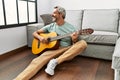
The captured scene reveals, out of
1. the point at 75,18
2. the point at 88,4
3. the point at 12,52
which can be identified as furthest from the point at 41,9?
the point at 12,52

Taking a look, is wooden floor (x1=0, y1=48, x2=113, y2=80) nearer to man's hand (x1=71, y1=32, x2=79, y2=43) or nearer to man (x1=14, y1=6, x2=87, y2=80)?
man (x1=14, y1=6, x2=87, y2=80)

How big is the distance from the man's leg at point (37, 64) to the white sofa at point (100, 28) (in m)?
0.50

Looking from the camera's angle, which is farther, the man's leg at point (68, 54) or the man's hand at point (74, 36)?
the man's hand at point (74, 36)

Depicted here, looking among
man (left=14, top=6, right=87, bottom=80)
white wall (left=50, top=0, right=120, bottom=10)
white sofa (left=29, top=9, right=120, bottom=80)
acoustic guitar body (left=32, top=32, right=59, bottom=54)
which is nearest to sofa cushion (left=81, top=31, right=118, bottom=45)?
white sofa (left=29, top=9, right=120, bottom=80)

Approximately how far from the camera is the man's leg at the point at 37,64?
4.77ft

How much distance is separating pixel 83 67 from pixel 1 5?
1577 millimetres

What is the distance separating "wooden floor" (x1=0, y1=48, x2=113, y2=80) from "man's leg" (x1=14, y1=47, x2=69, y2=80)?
0.09 metres

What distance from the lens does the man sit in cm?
158

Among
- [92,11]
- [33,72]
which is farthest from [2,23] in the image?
[92,11]

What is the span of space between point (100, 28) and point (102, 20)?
0.16m

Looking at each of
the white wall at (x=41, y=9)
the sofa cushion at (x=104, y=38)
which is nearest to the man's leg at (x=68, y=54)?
the sofa cushion at (x=104, y=38)

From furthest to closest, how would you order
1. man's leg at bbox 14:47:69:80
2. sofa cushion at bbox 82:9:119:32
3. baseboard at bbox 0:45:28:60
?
sofa cushion at bbox 82:9:119:32 → baseboard at bbox 0:45:28:60 → man's leg at bbox 14:47:69:80

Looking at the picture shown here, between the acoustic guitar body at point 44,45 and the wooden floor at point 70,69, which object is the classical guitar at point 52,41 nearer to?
the acoustic guitar body at point 44,45

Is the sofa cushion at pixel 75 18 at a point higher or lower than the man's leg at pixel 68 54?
higher
